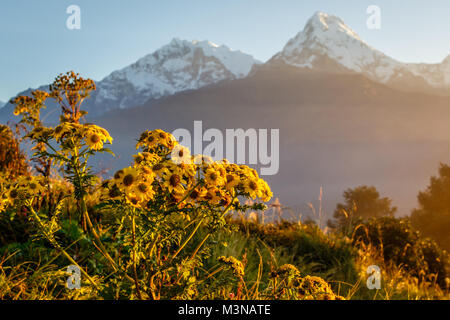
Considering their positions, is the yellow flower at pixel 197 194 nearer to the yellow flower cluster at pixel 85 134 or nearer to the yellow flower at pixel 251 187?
the yellow flower at pixel 251 187

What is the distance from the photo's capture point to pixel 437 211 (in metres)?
31.3

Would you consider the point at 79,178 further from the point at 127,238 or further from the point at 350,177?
the point at 350,177

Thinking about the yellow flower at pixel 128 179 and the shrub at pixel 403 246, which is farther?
the shrub at pixel 403 246

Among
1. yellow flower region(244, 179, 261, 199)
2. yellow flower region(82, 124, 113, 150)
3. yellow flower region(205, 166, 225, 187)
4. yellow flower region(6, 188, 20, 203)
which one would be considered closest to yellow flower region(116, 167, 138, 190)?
yellow flower region(82, 124, 113, 150)

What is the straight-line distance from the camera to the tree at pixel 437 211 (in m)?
29.3

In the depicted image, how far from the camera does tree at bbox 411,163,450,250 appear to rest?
2933cm

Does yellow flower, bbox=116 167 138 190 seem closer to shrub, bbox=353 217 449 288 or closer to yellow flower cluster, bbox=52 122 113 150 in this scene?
yellow flower cluster, bbox=52 122 113 150

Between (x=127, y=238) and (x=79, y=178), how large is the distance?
59 centimetres

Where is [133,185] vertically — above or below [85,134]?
below

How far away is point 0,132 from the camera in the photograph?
5.75m

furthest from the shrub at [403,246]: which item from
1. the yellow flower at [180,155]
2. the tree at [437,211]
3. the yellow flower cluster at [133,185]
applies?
the tree at [437,211]

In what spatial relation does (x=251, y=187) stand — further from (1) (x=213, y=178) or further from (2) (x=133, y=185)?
(2) (x=133, y=185)

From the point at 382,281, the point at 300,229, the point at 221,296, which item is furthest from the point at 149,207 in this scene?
the point at 300,229

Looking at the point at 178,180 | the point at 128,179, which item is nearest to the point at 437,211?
the point at 178,180
